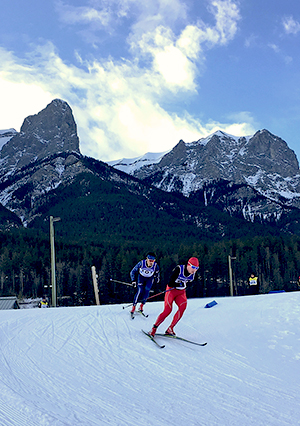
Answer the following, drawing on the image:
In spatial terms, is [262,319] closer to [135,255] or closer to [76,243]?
[135,255]

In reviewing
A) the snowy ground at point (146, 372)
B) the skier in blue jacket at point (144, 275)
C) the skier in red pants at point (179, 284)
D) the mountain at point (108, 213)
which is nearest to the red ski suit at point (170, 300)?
the skier in red pants at point (179, 284)

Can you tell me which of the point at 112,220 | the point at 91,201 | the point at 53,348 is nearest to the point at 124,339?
the point at 53,348

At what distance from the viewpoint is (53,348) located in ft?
23.3

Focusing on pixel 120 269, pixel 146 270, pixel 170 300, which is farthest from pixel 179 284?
pixel 120 269

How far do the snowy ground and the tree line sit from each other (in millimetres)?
61659

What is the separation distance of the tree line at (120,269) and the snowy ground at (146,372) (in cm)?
6166

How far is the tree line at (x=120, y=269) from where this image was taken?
7344 cm

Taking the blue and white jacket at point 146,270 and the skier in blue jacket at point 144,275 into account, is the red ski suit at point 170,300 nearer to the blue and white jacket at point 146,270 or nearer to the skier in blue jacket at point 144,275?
the skier in blue jacket at point 144,275

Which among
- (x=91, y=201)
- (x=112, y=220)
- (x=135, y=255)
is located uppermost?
(x=91, y=201)

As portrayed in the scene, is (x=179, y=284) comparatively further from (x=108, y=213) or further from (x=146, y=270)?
(x=108, y=213)

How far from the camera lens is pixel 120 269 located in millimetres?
78938

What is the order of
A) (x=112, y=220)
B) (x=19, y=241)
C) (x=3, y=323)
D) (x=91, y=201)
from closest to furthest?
(x=3, y=323) → (x=19, y=241) → (x=112, y=220) → (x=91, y=201)

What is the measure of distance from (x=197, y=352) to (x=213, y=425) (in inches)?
125

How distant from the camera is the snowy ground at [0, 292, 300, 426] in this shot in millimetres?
4312
